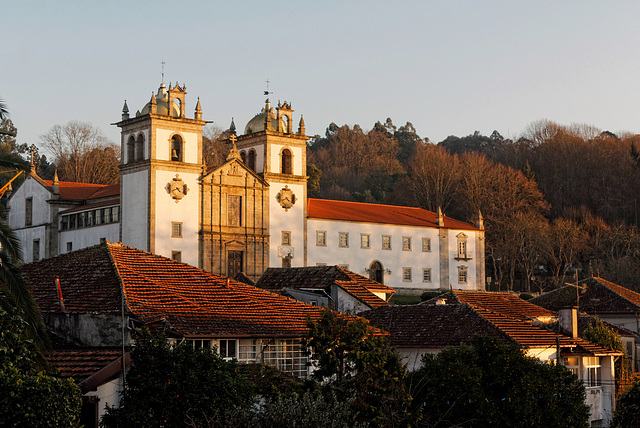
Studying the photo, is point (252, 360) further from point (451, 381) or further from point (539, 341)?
point (539, 341)

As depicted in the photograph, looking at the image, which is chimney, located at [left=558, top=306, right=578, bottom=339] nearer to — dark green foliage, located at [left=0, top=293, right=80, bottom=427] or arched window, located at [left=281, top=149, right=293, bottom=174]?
dark green foliage, located at [left=0, top=293, right=80, bottom=427]

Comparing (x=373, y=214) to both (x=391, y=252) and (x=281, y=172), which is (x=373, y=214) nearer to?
(x=391, y=252)

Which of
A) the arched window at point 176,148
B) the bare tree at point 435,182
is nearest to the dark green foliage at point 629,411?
the arched window at point 176,148

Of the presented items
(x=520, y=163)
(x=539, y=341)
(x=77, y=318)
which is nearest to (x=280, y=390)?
(x=77, y=318)

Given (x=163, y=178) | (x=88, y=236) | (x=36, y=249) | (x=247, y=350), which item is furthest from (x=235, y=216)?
(x=247, y=350)

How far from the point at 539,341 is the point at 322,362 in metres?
14.2

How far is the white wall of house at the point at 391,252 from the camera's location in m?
69.6

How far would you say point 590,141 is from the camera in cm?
10169

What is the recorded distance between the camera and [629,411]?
57.8 ft

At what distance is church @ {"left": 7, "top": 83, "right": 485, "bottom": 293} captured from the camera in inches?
2486

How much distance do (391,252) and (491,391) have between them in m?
50.0

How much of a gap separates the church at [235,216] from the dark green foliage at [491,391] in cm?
4065

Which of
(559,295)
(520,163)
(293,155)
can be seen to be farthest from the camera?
(520,163)

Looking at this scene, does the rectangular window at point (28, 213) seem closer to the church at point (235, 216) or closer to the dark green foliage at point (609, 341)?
the church at point (235, 216)
